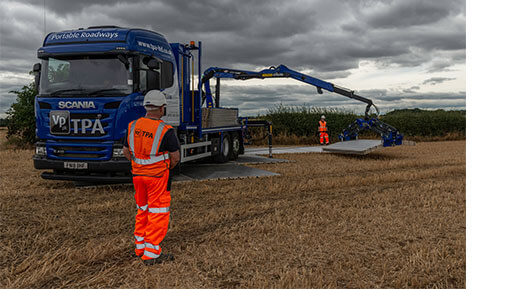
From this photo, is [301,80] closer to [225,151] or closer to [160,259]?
[225,151]

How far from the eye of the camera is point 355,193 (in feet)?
25.7

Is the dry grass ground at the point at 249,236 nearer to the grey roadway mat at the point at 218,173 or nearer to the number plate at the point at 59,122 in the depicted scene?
the grey roadway mat at the point at 218,173

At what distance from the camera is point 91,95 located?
7516 millimetres

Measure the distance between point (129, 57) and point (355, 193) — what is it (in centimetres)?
515

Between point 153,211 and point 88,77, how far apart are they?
14.9ft

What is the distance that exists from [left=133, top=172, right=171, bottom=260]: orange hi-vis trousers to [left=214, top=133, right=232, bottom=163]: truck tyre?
8.05m

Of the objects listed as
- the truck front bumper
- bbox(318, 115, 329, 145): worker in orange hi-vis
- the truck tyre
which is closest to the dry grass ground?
the truck front bumper

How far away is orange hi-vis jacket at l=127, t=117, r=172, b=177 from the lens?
4.20 metres

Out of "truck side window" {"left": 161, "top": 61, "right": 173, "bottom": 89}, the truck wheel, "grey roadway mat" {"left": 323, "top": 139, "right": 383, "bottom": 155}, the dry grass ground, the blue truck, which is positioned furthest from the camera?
"grey roadway mat" {"left": 323, "top": 139, "right": 383, "bottom": 155}

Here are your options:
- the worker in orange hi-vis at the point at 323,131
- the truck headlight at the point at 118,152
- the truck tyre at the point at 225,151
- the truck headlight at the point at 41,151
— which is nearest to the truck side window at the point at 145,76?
the truck headlight at the point at 118,152

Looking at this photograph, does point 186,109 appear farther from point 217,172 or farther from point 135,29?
point 135,29

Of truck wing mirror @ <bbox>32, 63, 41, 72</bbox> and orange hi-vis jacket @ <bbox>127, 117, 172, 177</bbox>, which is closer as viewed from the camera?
orange hi-vis jacket @ <bbox>127, 117, 172, 177</bbox>

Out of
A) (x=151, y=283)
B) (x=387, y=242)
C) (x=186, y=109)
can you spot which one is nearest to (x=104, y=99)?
(x=186, y=109)

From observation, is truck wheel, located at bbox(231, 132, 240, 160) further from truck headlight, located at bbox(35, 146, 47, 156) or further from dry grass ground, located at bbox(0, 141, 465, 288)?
truck headlight, located at bbox(35, 146, 47, 156)
